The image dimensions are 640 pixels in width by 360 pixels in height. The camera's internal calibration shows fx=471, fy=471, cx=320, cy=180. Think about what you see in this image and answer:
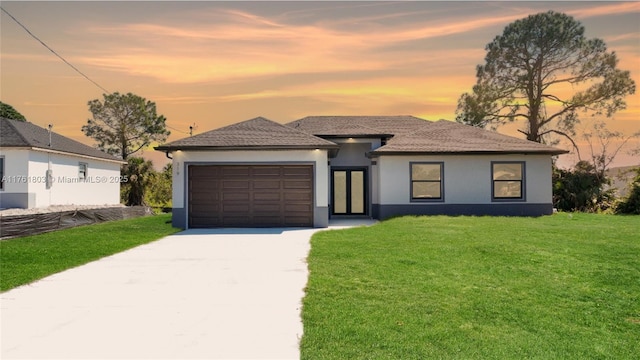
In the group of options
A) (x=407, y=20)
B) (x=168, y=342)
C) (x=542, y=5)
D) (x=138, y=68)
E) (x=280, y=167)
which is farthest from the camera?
(x=542, y=5)

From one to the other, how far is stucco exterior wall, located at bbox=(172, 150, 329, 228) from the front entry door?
14.4 ft

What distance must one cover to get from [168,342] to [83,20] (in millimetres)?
17059

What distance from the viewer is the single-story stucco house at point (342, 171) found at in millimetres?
17719

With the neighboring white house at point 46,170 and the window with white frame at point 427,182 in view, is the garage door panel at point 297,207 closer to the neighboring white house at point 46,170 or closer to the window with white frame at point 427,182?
the window with white frame at point 427,182

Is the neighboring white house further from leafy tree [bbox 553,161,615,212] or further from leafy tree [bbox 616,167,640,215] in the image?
leafy tree [bbox 616,167,640,215]

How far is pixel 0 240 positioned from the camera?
47.8ft

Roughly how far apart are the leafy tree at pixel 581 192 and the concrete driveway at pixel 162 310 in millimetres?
20064

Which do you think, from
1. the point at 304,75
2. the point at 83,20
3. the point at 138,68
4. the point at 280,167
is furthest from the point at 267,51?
the point at 83,20

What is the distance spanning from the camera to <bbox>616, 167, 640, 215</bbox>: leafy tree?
2305 cm

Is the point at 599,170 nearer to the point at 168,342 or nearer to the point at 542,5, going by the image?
the point at 542,5

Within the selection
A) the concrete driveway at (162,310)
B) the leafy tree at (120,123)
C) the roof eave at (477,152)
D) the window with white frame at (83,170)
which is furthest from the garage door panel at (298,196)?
the leafy tree at (120,123)

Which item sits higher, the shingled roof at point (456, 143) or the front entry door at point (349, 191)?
the shingled roof at point (456, 143)

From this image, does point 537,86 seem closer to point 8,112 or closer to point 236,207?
point 236,207

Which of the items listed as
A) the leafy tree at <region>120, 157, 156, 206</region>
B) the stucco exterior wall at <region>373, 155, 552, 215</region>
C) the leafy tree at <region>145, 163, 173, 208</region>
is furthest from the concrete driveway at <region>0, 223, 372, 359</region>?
the leafy tree at <region>145, 163, 173, 208</region>
